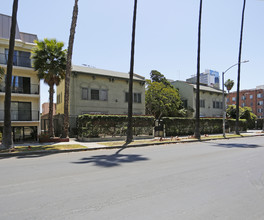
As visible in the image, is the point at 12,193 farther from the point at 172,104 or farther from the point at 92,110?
the point at 172,104

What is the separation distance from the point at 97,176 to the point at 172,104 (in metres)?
30.0

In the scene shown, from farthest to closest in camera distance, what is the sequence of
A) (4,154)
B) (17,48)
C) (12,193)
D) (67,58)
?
1. (17,48)
2. (67,58)
3. (4,154)
4. (12,193)

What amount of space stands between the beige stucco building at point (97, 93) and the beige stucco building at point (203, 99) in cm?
1230

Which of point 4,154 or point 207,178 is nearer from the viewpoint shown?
point 207,178

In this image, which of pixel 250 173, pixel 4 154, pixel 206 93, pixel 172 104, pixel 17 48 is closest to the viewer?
pixel 250 173

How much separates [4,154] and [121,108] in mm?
17229

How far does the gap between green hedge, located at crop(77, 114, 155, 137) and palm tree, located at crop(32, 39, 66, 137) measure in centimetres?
308

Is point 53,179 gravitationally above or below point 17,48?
below

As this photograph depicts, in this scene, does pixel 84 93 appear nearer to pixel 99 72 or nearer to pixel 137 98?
pixel 99 72

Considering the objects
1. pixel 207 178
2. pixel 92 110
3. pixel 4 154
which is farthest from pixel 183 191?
pixel 92 110

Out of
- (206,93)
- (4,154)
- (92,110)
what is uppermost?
(206,93)

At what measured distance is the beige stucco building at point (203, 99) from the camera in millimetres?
37531

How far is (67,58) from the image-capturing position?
713 inches

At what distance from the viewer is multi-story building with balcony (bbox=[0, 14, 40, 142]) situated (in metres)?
20.2
